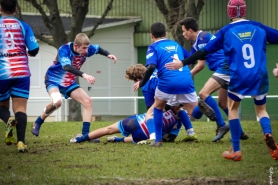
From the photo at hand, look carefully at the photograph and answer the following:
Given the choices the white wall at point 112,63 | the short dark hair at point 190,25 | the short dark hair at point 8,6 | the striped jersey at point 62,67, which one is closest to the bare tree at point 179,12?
the white wall at point 112,63

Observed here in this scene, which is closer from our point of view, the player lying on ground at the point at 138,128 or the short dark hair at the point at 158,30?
the short dark hair at the point at 158,30

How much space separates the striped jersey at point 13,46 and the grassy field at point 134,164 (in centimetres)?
113

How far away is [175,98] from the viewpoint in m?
10.1

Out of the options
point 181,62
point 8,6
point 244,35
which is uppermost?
point 8,6

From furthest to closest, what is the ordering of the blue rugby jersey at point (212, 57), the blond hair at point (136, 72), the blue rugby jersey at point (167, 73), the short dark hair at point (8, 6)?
the blond hair at point (136, 72) < the blue rugby jersey at point (212, 57) < the blue rugby jersey at point (167, 73) < the short dark hair at point (8, 6)

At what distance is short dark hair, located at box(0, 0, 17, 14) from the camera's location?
30.5ft

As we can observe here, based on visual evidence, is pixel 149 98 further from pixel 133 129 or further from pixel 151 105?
pixel 133 129

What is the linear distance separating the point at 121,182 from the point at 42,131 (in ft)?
25.9

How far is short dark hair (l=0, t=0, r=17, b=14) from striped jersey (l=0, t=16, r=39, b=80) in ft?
0.33

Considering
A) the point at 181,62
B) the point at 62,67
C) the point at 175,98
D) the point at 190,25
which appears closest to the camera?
the point at 181,62

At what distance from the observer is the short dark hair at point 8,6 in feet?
30.5

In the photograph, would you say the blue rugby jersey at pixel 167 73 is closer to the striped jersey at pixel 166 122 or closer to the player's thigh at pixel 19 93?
the striped jersey at pixel 166 122

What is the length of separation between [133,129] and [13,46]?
2366 millimetres

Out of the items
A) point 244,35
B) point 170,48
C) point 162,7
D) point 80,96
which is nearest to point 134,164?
point 244,35
